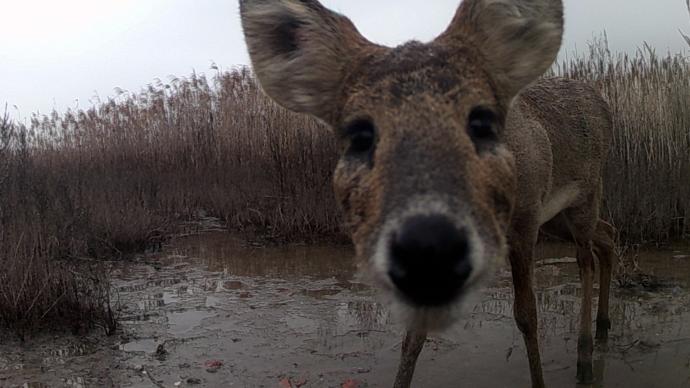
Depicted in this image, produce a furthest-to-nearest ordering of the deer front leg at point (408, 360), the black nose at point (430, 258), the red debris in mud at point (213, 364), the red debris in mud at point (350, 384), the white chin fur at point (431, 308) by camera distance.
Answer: the red debris in mud at point (213, 364) < the red debris in mud at point (350, 384) < the deer front leg at point (408, 360) < the white chin fur at point (431, 308) < the black nose at point (430, 258)

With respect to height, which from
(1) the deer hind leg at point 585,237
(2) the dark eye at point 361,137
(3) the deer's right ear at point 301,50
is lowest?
(1) the deer hind leg at point 585,237

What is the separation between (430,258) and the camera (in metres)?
1.82

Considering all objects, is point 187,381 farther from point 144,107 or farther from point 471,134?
point 144,107

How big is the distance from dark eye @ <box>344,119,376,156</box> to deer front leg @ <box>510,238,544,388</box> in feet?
5.96

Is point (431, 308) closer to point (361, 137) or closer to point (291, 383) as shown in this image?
point (361, 137)

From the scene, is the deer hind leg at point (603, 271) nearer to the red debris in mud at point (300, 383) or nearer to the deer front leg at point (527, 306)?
the deer front leg at point (527, 306)

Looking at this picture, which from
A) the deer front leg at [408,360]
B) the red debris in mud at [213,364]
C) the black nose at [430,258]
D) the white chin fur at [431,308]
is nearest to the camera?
the black nose at [430,258]

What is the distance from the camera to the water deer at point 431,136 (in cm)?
194

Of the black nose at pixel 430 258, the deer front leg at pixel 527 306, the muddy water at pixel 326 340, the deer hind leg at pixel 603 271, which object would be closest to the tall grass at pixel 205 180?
the muddy water at pixel 326 340

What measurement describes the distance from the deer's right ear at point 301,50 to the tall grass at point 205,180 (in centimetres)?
329

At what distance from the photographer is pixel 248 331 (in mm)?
5586

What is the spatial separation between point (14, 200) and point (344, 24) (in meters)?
6.16

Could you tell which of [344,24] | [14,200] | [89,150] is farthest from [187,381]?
[89,150]

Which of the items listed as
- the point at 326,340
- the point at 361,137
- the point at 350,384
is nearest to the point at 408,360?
the point at 350,384
